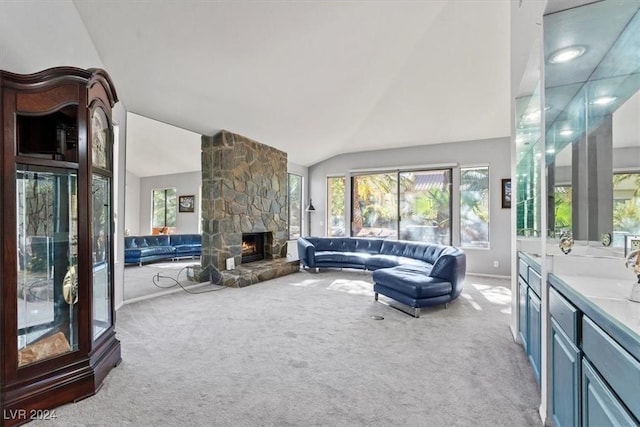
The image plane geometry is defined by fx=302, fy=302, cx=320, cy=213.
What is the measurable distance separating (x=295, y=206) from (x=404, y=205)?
9.03ft

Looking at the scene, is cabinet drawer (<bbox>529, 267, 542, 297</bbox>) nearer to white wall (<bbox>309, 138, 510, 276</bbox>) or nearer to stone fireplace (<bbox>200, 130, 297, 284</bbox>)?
white wall (<bbox>309, 138, 510, 276</bbox>)

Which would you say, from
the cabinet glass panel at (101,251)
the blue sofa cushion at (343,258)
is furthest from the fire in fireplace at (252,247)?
the cabinet glass panel at (101,251)

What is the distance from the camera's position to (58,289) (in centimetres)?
210

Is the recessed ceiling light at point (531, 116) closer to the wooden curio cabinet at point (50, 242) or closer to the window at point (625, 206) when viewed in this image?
the window at point (625, 206)

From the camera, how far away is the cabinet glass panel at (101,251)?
2250 millimetres

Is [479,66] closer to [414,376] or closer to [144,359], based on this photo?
[414,376]

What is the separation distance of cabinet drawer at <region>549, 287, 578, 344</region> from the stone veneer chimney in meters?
4.55

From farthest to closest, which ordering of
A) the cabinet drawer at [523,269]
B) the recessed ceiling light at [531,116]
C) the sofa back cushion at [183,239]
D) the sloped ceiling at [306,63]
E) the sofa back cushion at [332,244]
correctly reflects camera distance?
the sofa back cushion at [183,239]
the sofa back cushion at [332,244]
the sloped ceiling at [306,63]
the recessed ceiling light at [531,116]
the cabinet drawer at [523,269]

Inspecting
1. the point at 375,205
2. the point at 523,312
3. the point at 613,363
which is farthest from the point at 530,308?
the point at 375,205

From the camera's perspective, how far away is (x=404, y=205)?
6.83 m

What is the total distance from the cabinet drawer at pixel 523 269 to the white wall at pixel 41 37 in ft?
12.6

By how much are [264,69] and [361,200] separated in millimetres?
4297

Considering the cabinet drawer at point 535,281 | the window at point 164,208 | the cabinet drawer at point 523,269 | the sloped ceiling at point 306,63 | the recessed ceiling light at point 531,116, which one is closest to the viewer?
the cabinet drawer at point 535,281

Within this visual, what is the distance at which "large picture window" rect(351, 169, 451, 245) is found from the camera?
21.0 feet
